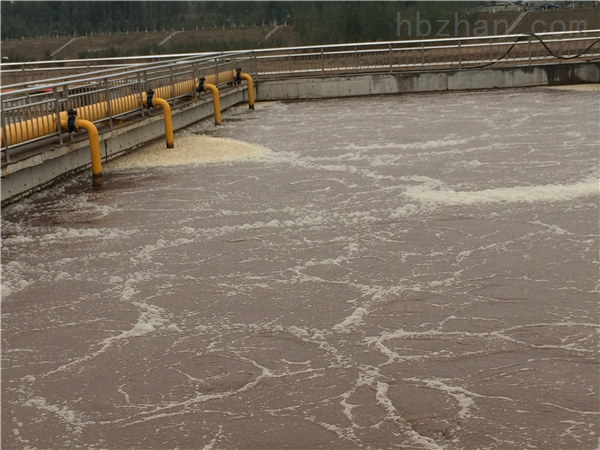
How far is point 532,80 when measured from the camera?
26266mm

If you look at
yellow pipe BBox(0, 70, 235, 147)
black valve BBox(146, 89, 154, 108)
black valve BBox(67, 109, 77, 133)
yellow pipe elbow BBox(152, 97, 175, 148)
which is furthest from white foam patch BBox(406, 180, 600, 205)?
black valve BBox(146, 89, 154, 108)

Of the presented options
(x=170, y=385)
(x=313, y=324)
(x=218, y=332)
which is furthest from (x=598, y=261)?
(x=170, y=385)

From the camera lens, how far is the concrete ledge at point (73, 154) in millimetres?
11938

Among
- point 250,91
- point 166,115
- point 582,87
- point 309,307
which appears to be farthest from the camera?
point 582,87

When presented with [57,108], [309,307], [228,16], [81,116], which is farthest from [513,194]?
[228,16]

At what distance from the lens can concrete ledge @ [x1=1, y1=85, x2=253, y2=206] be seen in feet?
39.2

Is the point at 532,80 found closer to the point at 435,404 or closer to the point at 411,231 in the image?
→ the point at 411,231

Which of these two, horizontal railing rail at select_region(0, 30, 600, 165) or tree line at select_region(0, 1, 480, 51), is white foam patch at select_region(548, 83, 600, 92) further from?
tree line at select_region(0, 1, 480, 51)

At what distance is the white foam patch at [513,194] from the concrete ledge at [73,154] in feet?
16.1

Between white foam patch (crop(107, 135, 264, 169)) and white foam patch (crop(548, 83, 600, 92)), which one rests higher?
white foam patch (crop(107, 135, 264, 169))

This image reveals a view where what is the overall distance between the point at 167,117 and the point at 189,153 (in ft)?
2.52

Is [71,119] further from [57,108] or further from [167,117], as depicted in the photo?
[167,117]

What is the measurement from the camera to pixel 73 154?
44.9 feet

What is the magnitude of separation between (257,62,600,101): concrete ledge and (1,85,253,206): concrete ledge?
288 inches
